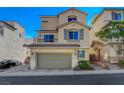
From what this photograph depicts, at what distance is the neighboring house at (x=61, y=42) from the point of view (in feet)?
57.4

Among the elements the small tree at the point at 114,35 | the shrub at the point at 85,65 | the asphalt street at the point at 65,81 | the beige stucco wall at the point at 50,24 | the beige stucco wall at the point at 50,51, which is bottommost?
the asphalt street at the point at 65,81

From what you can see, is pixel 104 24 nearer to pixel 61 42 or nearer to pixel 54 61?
pixel 61 42

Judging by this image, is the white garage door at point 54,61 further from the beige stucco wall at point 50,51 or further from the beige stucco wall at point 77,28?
the beige stucco wall at point 77,28

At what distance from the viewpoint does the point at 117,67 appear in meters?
13.8

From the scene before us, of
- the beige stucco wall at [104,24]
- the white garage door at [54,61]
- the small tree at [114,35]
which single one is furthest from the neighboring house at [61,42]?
the small tree at [114,35]

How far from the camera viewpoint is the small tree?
13.2 metres

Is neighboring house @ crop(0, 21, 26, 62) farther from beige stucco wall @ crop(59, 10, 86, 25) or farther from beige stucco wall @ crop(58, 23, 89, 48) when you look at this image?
beige stucco wall @ crop(59, 10, 86, 25)

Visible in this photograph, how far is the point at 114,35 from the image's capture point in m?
13.8

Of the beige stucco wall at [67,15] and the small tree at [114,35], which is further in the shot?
the beige stucco wall at [67,15]

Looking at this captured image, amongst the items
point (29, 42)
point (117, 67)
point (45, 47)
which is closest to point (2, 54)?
point (29, 42)

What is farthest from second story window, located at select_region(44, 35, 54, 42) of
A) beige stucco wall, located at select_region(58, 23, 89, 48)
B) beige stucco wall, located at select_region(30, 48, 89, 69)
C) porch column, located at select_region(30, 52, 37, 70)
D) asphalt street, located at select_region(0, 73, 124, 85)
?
asphalt street, located at select_region(0, 73, 124, 85)

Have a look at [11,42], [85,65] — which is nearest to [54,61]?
[85,65]

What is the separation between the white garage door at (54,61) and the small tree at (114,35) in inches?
179
